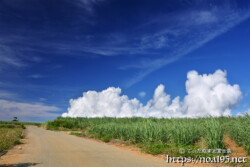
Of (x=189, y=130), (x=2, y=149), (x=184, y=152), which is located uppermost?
(x=189, y=130)

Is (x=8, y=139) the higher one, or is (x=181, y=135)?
(x=181, y=135)

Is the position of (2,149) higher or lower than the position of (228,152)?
lower

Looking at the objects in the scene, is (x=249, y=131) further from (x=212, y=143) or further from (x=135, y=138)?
(x=135, y=138)

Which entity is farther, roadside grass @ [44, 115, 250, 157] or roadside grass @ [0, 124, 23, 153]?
roadside grass @ [0, 124, 23, 153]

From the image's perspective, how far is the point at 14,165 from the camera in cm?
848

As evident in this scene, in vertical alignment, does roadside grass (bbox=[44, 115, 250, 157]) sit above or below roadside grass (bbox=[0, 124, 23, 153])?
above

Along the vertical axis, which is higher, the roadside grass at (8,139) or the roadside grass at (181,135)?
the roadside grass at (181,135)

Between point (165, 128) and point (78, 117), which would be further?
point (78, 117)

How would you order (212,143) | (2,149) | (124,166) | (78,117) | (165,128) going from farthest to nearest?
1. (78,117)
2. (165,128)
3. (2,149)
4. (212,143)
5. (124,166)

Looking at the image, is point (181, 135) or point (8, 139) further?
point (8, 139)

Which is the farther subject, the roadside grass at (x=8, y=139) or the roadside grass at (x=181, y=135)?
the roadside grass at (x=8, y=139)

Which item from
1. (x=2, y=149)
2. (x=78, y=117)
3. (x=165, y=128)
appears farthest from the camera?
(x=78, y=117)

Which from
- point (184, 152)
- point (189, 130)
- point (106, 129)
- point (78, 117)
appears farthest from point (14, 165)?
point (78, 117)

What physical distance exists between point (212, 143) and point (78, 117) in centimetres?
5012
